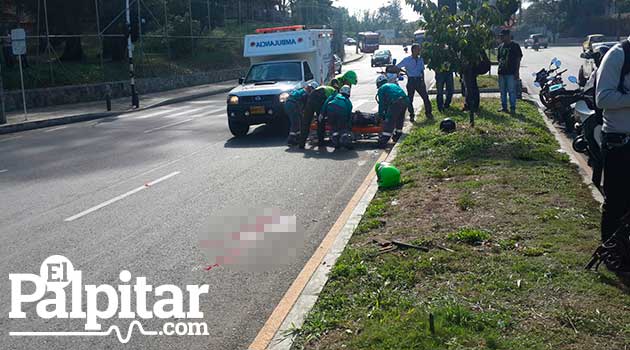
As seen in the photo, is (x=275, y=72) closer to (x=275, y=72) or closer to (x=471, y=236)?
(x=275, y=72)

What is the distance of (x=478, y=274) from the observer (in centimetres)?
568

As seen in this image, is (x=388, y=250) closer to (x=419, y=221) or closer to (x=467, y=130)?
(x=419, y=221)

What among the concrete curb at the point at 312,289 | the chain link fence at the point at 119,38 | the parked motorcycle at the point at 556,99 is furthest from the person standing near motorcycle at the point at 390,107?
the chain link fence at the point at 119,38

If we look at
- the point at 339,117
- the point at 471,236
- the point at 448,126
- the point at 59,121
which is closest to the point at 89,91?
the point at 59,121

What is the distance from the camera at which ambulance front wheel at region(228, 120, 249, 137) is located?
16969 millimetres

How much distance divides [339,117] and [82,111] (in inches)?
686

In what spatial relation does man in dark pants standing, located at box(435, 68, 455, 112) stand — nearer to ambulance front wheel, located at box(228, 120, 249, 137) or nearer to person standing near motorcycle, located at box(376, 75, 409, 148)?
person standing near motorcycle, located at box(376, 75, 409, 148)

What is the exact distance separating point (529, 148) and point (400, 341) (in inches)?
297

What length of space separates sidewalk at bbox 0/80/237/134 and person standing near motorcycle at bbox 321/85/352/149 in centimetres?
1319

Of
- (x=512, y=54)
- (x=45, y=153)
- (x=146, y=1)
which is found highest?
(x=146, y=1)

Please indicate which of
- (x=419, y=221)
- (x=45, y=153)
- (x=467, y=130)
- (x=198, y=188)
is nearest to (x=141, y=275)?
(x=419, y=221)

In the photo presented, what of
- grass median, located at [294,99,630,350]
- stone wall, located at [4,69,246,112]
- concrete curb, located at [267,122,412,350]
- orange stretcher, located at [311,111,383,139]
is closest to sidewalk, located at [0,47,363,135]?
stone wall, located at [4,69,246,112]

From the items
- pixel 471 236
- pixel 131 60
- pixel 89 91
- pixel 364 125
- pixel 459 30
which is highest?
pixel 459 30

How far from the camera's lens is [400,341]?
4.47 metres
